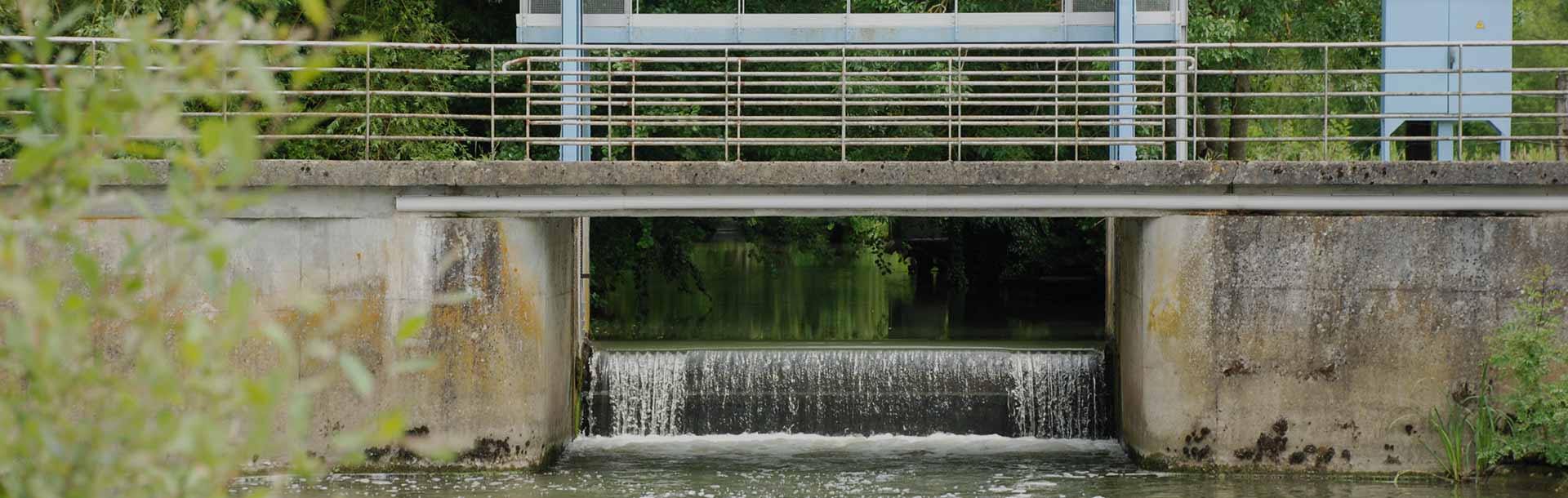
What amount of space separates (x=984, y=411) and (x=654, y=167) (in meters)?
4.44

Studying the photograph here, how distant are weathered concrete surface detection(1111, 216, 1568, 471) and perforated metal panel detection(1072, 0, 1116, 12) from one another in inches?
145

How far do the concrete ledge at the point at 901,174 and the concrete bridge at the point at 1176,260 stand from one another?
0.06 ft

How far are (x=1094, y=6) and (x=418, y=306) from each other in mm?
7122

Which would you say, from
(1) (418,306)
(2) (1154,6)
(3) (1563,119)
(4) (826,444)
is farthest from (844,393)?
(3) (1563,119)

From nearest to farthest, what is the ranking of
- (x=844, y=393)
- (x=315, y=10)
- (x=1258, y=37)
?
(x=315, y=10), (x=844, y=393), (x=1258, y=37)

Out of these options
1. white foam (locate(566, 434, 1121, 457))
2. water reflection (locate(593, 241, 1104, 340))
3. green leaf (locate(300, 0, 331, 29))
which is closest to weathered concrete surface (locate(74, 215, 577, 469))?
white foam (locate(566, 434, 1121, 457))

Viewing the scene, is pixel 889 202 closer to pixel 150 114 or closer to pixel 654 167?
pixel 654 167

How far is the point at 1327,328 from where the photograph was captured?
11758 mm

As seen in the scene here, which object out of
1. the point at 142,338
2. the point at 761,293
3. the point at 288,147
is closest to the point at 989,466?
the point at 288,147

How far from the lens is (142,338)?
9.17ft

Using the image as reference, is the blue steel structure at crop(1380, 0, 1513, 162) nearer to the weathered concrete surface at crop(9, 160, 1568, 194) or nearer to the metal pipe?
the weathered concrete surface at crop(9, 160, 1568, 194)

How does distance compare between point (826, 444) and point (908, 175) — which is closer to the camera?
point (908, 175)

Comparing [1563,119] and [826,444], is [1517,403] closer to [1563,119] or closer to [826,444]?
[1563,119]

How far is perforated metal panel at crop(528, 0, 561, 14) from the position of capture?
15375 millimetres
